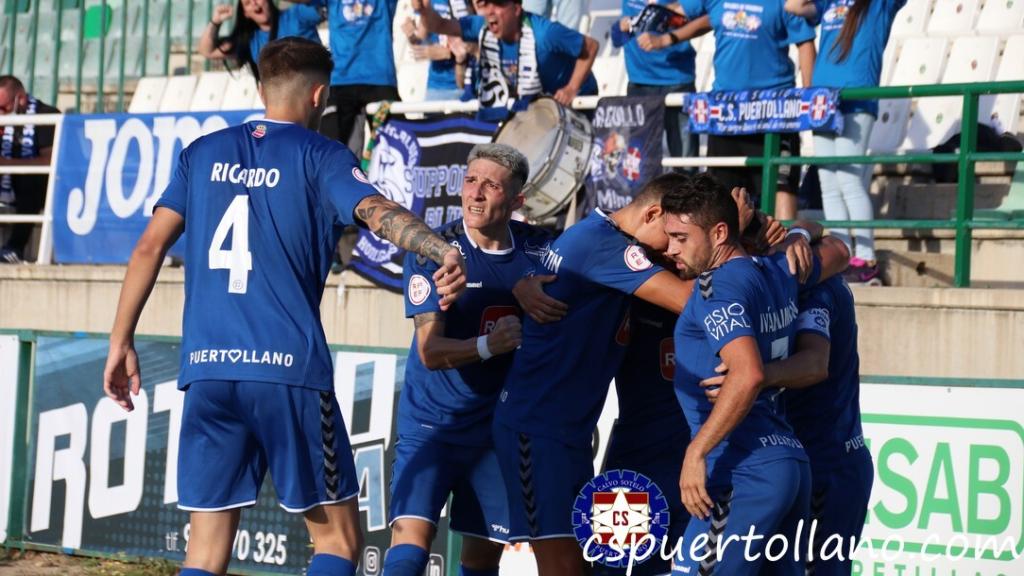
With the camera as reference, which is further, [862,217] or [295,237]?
[862,217]

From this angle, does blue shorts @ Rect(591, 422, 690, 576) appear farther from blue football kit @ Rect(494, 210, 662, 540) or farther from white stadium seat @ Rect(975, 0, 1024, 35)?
white stadium seat @ Rect(975, 0, 1024, 35)

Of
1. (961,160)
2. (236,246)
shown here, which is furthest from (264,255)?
(961,160)

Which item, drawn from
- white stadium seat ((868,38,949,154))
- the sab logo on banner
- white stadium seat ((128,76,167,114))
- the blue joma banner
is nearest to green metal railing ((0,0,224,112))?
white stadium seat ((128,76,167,114))

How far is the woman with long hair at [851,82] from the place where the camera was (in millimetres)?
9664

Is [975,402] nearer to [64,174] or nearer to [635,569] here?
[635,569]

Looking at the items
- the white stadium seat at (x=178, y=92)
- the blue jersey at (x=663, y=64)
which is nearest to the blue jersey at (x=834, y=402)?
the blue jersey at (x=663, y=64)

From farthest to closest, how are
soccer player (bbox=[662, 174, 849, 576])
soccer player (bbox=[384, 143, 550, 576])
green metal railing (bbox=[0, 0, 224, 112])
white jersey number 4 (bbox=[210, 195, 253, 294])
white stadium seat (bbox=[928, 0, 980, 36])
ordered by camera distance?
green metal railing (bbox=[0, 0, 224, 112]) < white stadium seat (bbox=[928, 0, 980, 36]) < soccer player (bbox=[384, 143, 550, 576]) < white jersey number 4 (bbox=[210, 195, 253, 294]) < soccer player (bbox=[662, 174, 849, 576])

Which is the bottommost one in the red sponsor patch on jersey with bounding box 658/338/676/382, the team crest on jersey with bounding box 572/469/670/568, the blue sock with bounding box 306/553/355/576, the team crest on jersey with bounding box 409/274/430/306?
the blue sock with bounding box 306/553/355/576

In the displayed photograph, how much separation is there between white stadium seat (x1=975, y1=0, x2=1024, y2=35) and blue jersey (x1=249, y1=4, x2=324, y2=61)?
5297 millimetres

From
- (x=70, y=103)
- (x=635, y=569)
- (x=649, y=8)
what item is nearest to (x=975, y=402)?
(x=635, y=569)

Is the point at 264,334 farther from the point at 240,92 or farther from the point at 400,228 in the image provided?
the point at 240,92

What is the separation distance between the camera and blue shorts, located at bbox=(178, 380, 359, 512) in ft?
18.9

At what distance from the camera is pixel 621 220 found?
648cm

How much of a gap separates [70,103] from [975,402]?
11.9 m
